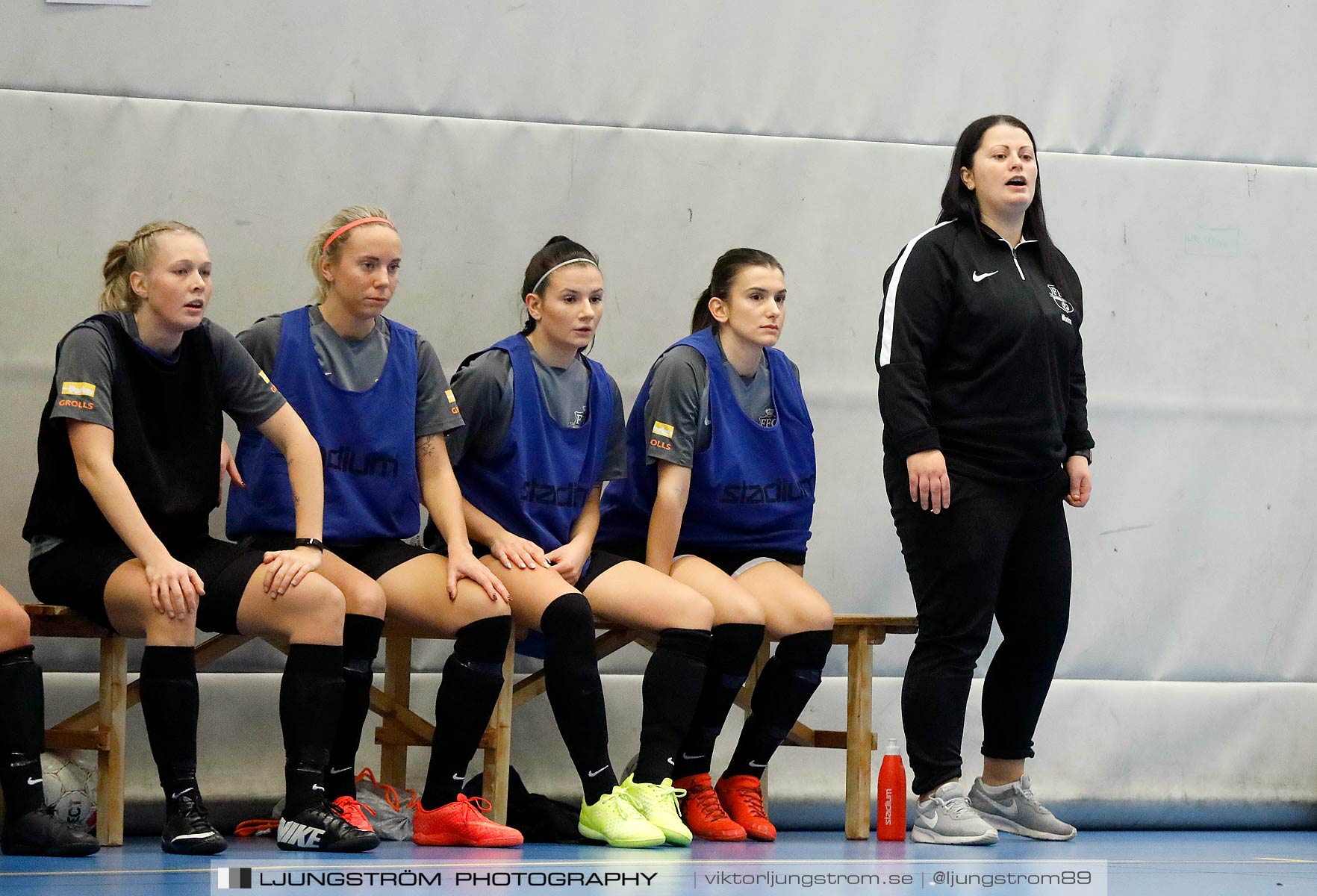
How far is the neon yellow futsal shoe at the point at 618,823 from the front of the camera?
110 inches

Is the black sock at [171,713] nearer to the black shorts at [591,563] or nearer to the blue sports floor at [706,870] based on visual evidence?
the blue sports floor at [706,870]

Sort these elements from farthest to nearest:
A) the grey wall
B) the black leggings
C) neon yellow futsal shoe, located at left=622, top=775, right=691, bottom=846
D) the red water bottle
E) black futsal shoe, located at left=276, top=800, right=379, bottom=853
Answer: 1. the grey wall
2. the red water bottle
3. the black leggings
4. neon yellow futsal shoe, located at left=622, top=775, right=691, bottom=846
5. black futsal shoe, located at left=276, top=800, right=379, bottom=853

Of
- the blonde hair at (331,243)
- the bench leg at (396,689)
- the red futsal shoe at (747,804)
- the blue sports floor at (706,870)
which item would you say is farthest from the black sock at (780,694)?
the blonde hair at (331,243)

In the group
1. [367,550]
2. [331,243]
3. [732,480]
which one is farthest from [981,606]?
[331,243]

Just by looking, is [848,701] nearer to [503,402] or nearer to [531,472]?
[531,472]

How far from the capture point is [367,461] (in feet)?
10.3

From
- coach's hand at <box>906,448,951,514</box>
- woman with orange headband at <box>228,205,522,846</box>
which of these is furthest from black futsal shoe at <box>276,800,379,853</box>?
coach's hand at <box>906,448,951,514</box>

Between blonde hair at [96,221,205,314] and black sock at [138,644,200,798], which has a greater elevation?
blonde hair at [96,221,205,314]

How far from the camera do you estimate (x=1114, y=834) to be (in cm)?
374

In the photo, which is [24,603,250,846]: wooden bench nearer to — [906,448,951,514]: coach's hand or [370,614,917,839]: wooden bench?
[370,614,917,839]: wooden bench

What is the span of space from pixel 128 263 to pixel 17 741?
93cm

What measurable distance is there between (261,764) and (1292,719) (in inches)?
107

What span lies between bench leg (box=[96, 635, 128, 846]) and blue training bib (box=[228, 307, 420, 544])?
36cm

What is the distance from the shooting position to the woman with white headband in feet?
9.55
